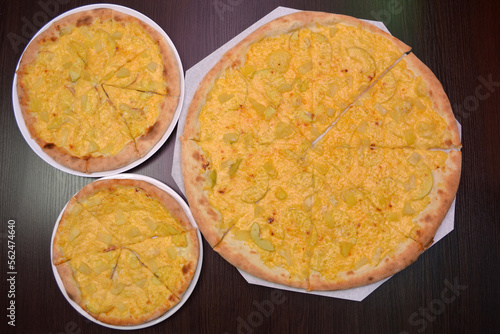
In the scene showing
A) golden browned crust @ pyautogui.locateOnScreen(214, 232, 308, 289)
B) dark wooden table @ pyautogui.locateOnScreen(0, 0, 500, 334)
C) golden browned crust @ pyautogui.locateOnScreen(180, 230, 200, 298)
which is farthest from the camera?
dark wooden table @ pyautogui.locateOnScreen(0, 0, 500, 334)

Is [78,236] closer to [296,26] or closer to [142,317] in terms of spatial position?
[142,317]

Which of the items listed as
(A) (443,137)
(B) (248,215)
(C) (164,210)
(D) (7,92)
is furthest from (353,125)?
(D) (7,92)

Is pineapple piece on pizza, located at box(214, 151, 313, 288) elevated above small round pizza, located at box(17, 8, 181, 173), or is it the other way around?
small round pizza, located at box(17, 8, 181, 173)

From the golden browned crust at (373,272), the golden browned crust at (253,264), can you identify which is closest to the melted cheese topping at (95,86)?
the golden browned crust at (253,264)

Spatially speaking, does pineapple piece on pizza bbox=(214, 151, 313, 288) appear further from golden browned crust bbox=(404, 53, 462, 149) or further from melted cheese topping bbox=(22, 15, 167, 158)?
golden browned crust bbox=(404, 53, 462, 149)

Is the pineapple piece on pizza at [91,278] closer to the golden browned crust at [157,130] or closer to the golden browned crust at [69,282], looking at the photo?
the golden browned crust at [69,282]

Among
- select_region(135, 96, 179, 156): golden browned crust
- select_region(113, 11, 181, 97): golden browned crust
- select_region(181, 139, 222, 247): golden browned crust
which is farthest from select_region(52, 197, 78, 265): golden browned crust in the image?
select_region(113, 11, 181, 97): golden browned crust

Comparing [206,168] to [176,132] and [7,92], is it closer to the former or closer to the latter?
[176,132]

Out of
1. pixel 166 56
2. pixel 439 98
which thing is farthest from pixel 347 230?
pixel 166 56
